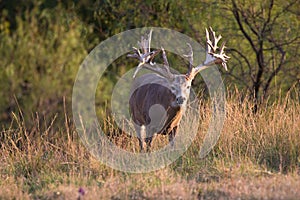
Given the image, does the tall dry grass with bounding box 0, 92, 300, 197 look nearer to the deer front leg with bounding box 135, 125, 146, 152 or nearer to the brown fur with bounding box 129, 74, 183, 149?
the deer front leg with bounding box 135, 125, 146, 152

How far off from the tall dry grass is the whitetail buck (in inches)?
9.4

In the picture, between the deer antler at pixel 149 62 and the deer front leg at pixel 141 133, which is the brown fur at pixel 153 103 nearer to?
the deer front leg at pixel 141 133

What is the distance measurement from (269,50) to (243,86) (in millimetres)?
965

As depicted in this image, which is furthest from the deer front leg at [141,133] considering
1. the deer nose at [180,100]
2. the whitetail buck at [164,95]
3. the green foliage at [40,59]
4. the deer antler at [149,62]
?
the green foliage at [40,59]

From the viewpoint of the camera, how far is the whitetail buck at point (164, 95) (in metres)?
9.54

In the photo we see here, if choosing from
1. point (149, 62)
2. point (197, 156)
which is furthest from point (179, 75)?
point (197, 156)

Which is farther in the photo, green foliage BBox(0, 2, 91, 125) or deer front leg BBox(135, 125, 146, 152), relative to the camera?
green foliage BBox(0, 2, 91, 125)

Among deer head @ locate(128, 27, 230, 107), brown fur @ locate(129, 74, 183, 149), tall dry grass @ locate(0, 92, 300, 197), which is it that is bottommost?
tall dry grass @ locate(0, 92, 300, 197)

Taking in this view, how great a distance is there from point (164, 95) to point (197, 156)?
4.03 ft

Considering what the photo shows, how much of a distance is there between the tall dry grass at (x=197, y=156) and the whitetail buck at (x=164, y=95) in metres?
0.24

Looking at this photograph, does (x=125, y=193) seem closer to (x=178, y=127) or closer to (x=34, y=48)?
(x=178, y=127)

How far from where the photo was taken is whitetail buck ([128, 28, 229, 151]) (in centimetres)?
954

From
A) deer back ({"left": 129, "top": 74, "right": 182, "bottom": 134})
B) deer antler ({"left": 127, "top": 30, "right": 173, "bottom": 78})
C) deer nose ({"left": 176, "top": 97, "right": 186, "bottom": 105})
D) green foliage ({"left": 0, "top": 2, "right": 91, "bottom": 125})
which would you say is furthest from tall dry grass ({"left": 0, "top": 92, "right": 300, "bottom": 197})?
green foliage ({"left": 0, "top": 2, "right": 91, "bottom": 125})

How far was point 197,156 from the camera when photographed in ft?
29.7
